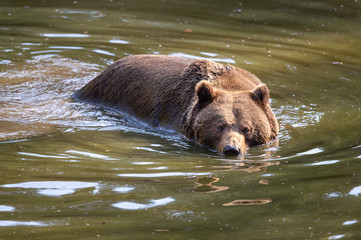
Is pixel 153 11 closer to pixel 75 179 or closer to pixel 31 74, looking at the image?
pixel 31 74

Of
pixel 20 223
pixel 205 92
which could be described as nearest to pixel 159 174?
pixel 20 223

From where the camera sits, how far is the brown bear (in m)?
8.66

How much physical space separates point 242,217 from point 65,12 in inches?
520

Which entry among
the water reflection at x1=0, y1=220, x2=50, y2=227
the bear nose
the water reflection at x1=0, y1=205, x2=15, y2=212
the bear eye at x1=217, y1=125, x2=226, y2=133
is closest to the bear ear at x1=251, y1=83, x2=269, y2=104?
the bear eye at x1=217, y1=125, x2=226, y2=133

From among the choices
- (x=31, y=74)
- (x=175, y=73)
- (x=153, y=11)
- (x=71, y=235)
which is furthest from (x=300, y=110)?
(x=153, y=11)

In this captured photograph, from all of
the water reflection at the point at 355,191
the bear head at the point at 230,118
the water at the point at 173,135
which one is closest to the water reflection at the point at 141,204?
the water at the point at 173,135

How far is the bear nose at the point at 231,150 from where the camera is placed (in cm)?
808

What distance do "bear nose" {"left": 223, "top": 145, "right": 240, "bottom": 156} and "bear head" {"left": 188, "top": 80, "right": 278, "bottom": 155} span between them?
0.12 metres

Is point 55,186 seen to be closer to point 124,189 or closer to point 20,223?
point 124,189

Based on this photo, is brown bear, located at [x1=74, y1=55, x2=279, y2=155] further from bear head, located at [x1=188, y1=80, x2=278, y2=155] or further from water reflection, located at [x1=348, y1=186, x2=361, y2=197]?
water reflection, located at [x1=348, y1=186, x2=361, y2=197]

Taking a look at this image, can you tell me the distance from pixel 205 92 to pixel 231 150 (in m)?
1.16

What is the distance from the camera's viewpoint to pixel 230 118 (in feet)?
28.3

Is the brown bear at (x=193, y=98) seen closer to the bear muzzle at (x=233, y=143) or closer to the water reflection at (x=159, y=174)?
the bear muzzle at (x=233, y=143)

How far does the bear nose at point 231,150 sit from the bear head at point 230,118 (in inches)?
4.9
